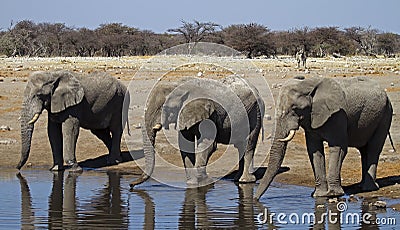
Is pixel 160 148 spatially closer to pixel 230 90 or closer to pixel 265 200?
pixel 230 90

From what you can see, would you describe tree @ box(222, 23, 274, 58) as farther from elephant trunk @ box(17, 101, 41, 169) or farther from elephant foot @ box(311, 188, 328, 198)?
elephant foot @ box(311, 188, 328, 198)

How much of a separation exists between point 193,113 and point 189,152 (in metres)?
0.83

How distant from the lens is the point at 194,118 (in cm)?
1217

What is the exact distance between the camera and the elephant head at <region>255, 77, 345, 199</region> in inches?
431

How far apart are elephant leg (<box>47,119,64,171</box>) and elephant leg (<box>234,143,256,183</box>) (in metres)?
3.25

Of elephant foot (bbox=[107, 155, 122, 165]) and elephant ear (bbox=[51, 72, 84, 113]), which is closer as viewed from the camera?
elephant ear (bbox=[51, 72, 84, 113])

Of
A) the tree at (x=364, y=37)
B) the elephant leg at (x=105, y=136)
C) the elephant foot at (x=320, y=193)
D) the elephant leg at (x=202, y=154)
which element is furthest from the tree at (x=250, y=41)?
the elephant foot at (x=320, y=193)

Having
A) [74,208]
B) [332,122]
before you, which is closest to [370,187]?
[332,122]

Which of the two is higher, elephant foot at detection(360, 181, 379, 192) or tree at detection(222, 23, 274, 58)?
tree at detection(222, 23, 274, 58)

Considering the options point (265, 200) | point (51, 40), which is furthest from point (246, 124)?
point (51, 40)

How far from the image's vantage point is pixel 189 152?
12742mm
